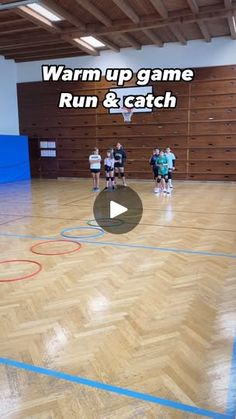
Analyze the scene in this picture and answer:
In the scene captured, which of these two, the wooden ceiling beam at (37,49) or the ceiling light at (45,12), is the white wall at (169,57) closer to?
the wooden ceiling beam at (37,49)

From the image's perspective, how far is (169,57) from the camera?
1366cm

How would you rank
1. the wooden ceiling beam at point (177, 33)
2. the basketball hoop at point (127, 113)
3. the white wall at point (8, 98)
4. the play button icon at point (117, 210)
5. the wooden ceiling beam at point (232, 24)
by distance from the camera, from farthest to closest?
the white wall at point (8, 98) → the basketball hoop at point (127, 113) → the wooden ceiling beam at point (177, 33) → the wooden ceiling beam at point (232, 24) → the play button icon at point (117, 210)

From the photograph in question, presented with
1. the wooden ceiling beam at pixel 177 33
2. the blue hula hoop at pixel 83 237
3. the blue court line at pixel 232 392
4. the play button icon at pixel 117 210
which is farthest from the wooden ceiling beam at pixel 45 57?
the blue court line at pixel 232 392

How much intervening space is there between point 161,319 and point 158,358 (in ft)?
1.86

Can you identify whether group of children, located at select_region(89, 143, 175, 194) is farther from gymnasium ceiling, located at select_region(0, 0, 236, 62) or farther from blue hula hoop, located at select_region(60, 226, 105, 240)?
blue hula hoop, located at select_region(60, 226, 105, 240)

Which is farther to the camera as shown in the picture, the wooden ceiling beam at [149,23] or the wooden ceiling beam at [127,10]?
the wooden ceiling beam at [149,23]

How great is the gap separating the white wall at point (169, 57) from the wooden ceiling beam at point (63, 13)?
127 inches

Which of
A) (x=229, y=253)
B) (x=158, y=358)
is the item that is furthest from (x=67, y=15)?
(x=158, y=358)

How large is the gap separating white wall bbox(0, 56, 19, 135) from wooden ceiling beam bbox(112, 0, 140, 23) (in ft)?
24.8

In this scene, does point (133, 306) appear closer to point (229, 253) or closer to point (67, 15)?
point (229, 253)

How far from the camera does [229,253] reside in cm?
Answer: 475

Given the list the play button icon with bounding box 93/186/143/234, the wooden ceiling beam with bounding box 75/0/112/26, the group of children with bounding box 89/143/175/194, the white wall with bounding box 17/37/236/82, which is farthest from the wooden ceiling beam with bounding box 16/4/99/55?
the play button icon with bounding box 93/186/143/234

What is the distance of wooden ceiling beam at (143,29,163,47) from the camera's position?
11900 mm

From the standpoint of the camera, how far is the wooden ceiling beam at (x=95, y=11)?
9.49 metres
